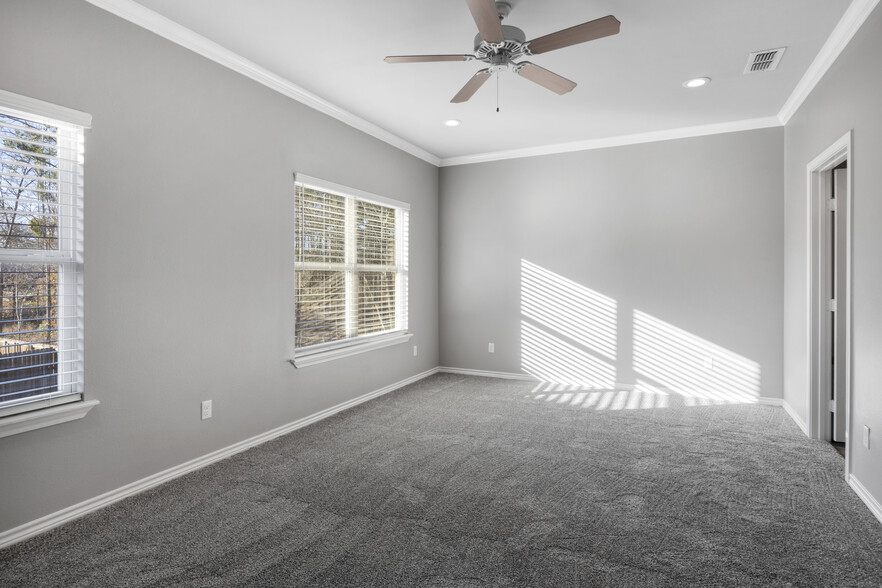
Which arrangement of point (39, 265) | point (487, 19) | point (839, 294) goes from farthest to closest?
point (839, 294), point (39, 265), point (487, 19)

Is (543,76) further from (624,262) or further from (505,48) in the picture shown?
(624,262)

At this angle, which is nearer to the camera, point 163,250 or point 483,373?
point 163,250

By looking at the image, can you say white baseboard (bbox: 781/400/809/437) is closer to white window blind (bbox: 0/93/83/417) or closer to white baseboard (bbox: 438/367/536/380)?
white baseboard (bbox: 438/367/536/380)

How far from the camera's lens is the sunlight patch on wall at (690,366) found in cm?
473

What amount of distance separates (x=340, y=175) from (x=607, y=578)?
3.63 metres

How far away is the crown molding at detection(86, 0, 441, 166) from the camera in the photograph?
104 inches

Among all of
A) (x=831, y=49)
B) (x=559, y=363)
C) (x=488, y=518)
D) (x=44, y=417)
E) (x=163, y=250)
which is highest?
(x=831, y=49)

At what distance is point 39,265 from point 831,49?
4646 mm

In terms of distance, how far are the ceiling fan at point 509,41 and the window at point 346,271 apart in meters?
1.74

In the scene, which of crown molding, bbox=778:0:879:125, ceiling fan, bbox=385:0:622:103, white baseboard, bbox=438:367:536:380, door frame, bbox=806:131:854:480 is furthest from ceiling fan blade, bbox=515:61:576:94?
white baseboard, bbox=438:367:536:380

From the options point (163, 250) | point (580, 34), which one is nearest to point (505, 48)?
point (580, 34)

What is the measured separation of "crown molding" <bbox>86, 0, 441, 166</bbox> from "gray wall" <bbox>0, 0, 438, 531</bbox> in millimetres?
51

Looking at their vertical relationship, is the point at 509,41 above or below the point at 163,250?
above

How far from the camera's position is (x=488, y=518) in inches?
96.1
